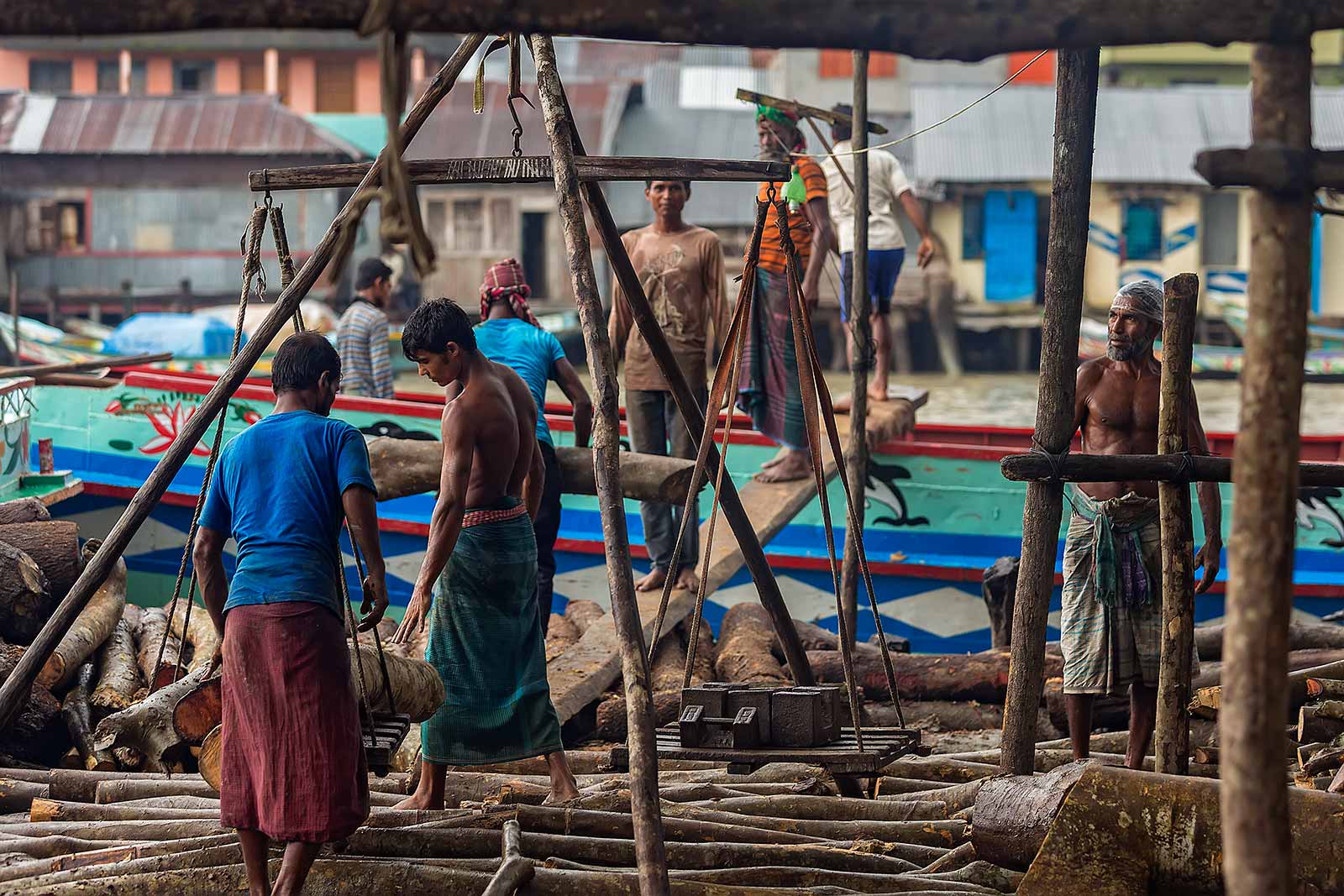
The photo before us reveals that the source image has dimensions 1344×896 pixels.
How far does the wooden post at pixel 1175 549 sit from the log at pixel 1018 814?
57cm

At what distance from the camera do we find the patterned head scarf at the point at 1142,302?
5879 mm

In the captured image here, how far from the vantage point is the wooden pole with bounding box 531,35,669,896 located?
3.96m

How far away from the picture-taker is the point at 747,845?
4996 millimetres

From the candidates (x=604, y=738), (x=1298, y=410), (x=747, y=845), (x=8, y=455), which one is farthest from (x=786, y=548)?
(x=1298, y=410)

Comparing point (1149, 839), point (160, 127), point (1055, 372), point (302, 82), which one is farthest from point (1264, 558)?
point (302, 82)

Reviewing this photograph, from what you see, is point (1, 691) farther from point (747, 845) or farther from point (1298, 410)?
point (1298, 410)

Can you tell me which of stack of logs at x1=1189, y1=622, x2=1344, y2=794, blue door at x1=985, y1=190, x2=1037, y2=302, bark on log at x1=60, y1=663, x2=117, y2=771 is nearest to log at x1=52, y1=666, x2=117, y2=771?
bark on log at x1=60, y1=663, x2=117, y2=771

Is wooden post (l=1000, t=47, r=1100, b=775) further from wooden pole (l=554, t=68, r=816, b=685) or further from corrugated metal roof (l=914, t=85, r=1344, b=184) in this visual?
corrugated metal roof (l=914, t=85, r=1344, b=184)

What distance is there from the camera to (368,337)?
948 centimetres

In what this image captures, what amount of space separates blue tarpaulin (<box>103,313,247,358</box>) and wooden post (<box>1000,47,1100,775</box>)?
2096 centimetres

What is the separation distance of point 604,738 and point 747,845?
2446 mm

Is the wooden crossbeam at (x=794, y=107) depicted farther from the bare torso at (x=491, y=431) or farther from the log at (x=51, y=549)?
the log at (x=51, y=549)

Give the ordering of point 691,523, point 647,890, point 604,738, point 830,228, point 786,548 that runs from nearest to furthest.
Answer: point 647,890
point 604,738
point 691,523
point 830,228
point 786,548

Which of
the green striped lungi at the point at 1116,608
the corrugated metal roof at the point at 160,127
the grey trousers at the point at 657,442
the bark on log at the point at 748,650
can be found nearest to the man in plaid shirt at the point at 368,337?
the grey trousers at the point at 657,442
